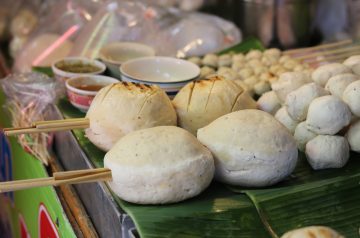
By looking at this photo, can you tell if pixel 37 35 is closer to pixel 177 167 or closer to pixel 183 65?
pixel 183 65

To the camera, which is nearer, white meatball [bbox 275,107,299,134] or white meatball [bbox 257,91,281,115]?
white meatball [bbox 275,107,299,134]

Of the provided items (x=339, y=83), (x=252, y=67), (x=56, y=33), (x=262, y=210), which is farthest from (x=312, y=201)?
(x=56, y=33)

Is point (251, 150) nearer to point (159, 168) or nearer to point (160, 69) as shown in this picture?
point (159, 168)

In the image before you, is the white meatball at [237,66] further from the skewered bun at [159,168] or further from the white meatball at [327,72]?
the skewered bun at [159,168]

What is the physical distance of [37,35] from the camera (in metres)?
3.07

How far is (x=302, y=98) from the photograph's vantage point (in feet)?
5.01

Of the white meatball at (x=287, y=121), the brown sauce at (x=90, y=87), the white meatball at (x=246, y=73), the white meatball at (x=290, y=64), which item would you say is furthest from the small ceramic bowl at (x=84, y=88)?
the white meatball at (x=290, y=64)

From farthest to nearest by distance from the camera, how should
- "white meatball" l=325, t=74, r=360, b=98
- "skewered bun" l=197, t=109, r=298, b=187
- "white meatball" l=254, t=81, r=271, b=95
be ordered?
"white meatball" l=254, t=81, r=271, b=95 < "white meatball" l=325, t=74, r=360, b=98 < "skewered bun" l=197, t=109, r=298, b=187

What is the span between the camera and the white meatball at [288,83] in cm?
166

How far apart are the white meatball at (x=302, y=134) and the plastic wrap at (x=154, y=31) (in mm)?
1260

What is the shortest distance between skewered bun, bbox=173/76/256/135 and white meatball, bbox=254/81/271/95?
348 millimetres

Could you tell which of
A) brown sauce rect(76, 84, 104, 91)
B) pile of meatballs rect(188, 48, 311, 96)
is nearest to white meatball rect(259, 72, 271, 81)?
pile of meatballs rect(188, 48, 311, 96)

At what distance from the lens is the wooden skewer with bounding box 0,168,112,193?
1184 millimetres

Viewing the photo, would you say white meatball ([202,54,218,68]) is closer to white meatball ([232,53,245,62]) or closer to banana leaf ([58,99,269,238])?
white meatball ([232,53,245,62])
